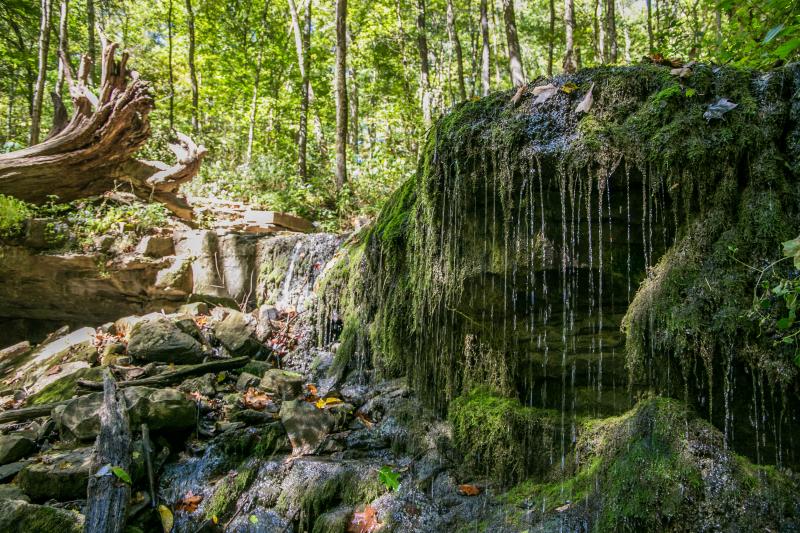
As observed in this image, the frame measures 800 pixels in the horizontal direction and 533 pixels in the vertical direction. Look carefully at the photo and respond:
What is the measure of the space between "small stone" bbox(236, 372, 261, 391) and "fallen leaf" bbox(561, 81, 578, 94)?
489 centimetres

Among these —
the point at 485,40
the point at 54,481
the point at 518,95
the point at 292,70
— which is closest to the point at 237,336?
the point at 54,481

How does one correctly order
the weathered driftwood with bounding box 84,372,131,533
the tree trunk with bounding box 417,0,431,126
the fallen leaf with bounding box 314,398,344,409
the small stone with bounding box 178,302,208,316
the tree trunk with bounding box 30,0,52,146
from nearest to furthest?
the weathered driftwood with bounding box 84,372,131,533 → the fallen leaf with bounding box 314,398,344,409 → the small stone with bounding box 178,302,208,316 → the tree trunk with bounding box 30,0,52,146 → the tree trunk with bounding box 417,0,431,126

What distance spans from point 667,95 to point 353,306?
447 cm

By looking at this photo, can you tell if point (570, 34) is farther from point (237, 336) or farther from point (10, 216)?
point (10, 216)

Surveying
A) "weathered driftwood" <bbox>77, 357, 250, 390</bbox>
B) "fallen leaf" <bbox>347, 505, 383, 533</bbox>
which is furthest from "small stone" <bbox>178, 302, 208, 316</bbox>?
"fallen leaf" <bbox>347, 505, 383, 533</bbox>

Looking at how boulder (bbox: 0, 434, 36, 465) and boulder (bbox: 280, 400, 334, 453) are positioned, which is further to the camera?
boulder (bbox: 280, 400, 334, 453)

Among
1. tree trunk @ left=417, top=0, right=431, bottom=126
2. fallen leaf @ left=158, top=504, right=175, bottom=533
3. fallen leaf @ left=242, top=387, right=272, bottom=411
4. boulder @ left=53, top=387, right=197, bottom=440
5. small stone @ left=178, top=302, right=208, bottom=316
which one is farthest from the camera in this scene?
tree trunk @ left=417, top=0, right=431, bottom=126

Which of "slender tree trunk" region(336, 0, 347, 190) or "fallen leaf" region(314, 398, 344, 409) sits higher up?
"slender tree trunk" region(336, 0, 347, 190)

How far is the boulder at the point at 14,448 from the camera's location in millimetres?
4496

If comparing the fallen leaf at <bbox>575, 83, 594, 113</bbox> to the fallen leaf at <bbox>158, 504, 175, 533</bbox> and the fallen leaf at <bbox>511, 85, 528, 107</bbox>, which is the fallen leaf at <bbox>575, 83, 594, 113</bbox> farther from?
the fallen leaf at <bbox>158, 504, 175, 533</bbox>

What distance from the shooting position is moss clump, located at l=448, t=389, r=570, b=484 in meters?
4.00

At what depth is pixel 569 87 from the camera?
13.0ft

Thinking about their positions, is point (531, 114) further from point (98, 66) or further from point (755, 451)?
point (98, 66)

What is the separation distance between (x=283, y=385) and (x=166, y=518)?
201cm
